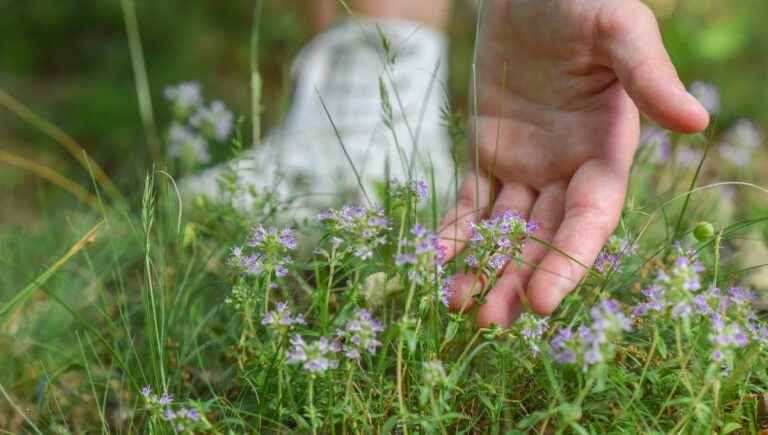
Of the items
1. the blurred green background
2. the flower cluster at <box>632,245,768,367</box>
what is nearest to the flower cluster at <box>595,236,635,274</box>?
the flower cluster at <box>632,245,768,367</box>

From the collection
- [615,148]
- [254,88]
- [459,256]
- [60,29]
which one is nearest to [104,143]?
[60,29]

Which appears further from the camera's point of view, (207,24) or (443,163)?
(207,24)

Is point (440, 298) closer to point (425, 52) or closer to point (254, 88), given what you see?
point (254, 88)

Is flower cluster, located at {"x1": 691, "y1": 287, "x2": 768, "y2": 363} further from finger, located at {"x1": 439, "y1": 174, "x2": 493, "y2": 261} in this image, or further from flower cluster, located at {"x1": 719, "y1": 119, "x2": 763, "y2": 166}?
flower cluster, located at {"x1": 719, "y1": 119, "x2": 763, "y2": 166}

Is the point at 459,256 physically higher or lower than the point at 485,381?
higher

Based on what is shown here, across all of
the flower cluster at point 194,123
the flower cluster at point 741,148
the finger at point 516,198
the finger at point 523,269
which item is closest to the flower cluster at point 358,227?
the finger at point 523,269
